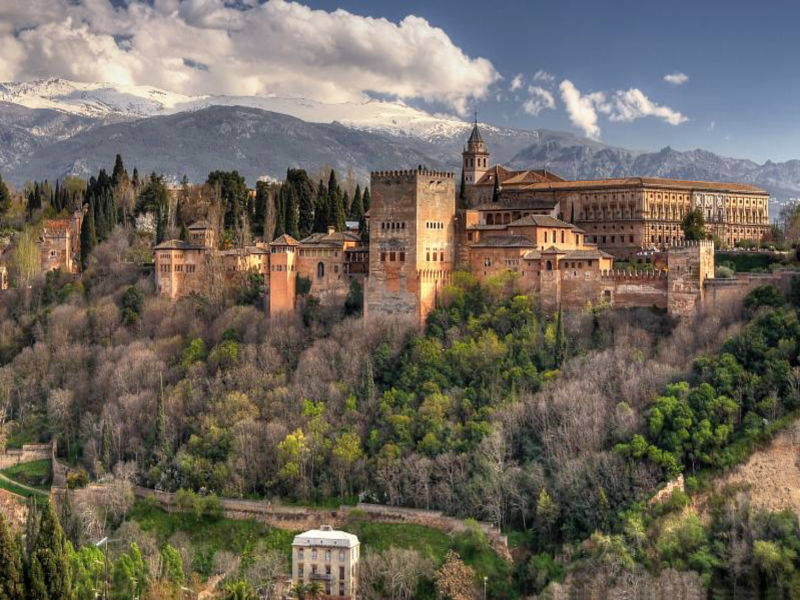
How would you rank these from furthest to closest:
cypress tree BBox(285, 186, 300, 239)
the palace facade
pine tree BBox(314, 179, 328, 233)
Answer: cypress tree BBox(285, 186, 300, 239) → pine tree BBox(314, 179, 328, 233) → the palace facade

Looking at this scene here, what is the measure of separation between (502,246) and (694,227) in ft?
35.1

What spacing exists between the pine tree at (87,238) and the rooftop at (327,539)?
29537mm

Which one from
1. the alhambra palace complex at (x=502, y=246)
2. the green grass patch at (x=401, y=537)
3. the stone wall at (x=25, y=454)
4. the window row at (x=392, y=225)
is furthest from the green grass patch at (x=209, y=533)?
the window row at (x=392, y=225)

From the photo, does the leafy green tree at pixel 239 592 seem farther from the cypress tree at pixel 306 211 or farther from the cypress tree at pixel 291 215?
the cypress tree at pixel 306 211

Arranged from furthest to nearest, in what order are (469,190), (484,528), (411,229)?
(469,190) → (411,229) → (484,528)

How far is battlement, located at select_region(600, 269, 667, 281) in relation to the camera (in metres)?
50.2

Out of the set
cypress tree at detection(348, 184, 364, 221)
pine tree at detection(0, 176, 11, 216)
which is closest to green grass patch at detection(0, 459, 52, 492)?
cypress tree at detection(348, 184, 364, 221)

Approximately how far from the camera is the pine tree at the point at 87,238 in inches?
2648

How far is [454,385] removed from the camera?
49.2 meters

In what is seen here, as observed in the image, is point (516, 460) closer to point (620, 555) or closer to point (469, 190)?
point (620, 555)

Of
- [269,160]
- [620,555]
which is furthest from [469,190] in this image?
[269,160]

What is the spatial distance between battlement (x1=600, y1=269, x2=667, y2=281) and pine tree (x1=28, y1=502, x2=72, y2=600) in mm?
25009

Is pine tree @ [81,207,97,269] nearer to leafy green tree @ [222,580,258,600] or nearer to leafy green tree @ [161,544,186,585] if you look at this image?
leafy green tree @ [161,544,186,585]

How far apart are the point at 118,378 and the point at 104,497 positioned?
8.81 meters
